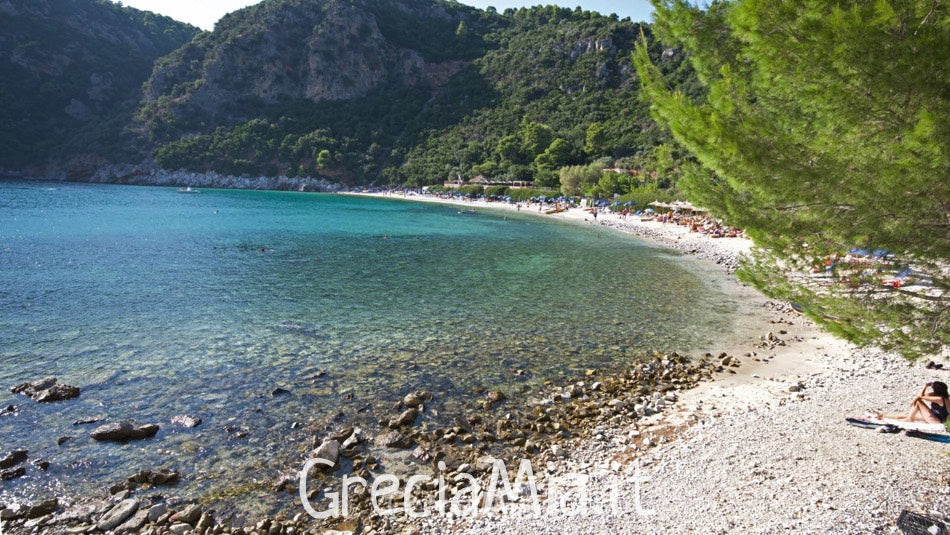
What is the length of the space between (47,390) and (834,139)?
13.5m

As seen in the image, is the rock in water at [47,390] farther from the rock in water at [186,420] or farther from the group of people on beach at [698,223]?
the group of people on beach at [698,223]

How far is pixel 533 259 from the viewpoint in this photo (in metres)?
29.3

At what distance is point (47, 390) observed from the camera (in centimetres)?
934

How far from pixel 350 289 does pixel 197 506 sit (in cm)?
1423

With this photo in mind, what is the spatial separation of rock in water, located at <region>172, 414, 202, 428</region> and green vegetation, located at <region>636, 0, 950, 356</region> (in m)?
9.00

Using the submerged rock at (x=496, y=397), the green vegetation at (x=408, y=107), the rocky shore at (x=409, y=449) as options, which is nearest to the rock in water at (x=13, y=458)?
the rocky shore at (x=409, y=449)

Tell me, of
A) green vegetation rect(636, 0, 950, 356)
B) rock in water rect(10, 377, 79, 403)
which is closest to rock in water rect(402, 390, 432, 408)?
green vegetation rect(636, 0, 950, 356)

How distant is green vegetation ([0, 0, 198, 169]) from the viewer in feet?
396

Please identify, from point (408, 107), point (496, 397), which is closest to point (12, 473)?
point (496, 397)

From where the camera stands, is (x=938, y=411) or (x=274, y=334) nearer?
(x=938, y=411)

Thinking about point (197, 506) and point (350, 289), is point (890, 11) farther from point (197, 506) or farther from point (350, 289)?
point (350, 289)

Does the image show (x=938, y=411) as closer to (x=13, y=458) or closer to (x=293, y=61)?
(x=13, y=458)

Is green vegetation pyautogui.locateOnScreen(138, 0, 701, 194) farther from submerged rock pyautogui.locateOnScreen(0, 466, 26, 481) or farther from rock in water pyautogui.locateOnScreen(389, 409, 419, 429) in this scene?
submerged rock pyautogui.locateOnScreen(0, 466, 26, 481)

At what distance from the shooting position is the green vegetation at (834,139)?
4.21 meters
